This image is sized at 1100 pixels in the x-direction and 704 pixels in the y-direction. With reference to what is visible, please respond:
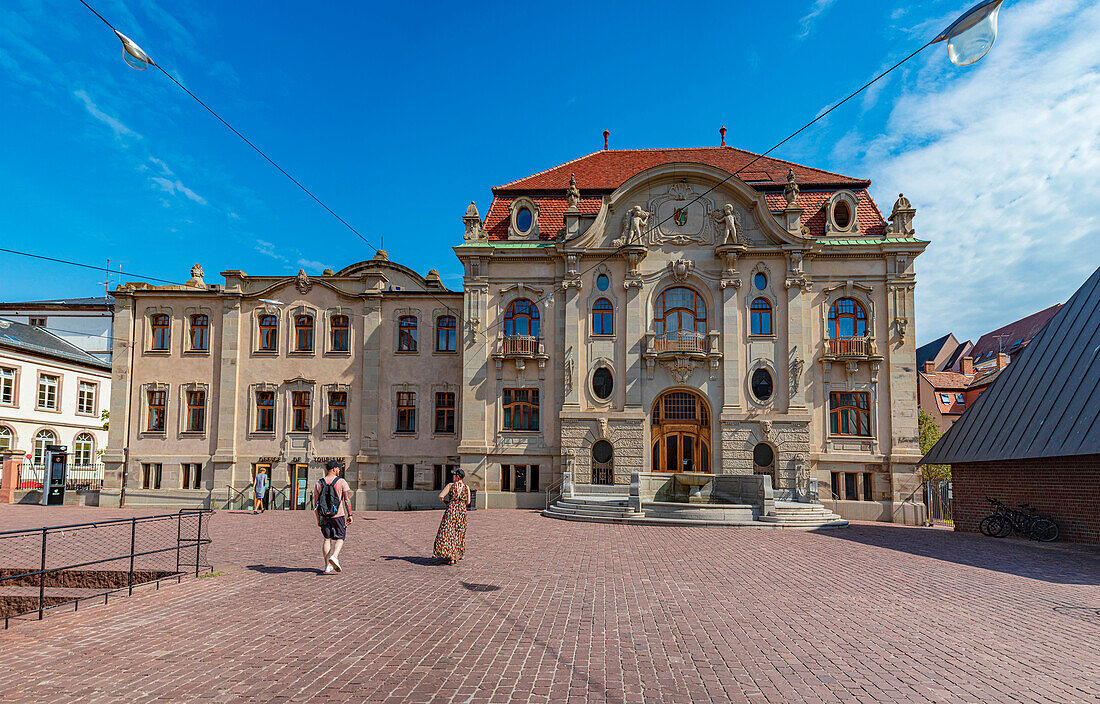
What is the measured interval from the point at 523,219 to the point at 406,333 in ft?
24.2

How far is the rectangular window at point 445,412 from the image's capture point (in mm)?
29406

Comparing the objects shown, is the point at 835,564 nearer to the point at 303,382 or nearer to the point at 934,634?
the point at 934,634

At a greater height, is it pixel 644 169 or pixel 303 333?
pixel 644 169

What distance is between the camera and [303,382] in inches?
1176

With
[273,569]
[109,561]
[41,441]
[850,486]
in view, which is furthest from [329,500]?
[41,441]

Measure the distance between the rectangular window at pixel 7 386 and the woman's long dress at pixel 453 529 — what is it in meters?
40.0

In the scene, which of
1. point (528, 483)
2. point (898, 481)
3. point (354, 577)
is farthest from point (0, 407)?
point (898, 481)

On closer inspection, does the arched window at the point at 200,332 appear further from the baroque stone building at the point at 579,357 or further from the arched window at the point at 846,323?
the arched window at the point at 846,323

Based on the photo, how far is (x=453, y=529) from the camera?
1232 centimetres

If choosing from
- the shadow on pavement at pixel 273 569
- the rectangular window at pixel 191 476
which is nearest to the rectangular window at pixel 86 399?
the rectangular window at pixel 191 476

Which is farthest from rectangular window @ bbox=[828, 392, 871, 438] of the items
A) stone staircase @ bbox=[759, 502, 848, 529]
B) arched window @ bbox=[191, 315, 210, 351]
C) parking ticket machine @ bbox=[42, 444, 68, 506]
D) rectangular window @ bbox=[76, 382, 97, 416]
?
rectangular window @ bbox=[76, 382, 97, 416]

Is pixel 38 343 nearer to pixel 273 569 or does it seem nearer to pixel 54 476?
pixel 54 476

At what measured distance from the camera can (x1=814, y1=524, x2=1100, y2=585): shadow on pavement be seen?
12562 millimetres

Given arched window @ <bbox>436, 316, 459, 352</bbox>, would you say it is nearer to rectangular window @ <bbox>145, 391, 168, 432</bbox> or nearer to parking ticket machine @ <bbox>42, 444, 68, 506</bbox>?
rectangular window @ <bbox>145, 391, 168, 432</bbox>
